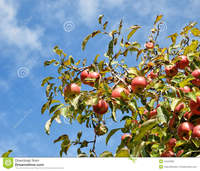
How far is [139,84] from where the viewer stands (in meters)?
2.57

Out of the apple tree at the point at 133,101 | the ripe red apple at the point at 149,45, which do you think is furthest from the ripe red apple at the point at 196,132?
the ripe red apple at the point at 149,45

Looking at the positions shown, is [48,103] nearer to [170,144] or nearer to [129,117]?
[129,117]

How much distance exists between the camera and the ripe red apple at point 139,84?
256cm

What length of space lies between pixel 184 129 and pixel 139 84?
54cm

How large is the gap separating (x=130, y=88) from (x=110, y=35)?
543 millimetres

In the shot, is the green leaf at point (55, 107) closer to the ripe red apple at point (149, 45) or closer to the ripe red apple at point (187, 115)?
the ripe red apple at point (187, 115)

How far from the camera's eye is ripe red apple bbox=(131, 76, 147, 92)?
8.41 feet

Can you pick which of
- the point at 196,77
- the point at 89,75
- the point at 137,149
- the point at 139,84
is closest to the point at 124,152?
the point at 137,149

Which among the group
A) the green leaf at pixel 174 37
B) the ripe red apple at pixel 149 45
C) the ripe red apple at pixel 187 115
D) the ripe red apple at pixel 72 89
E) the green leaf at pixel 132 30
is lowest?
the ripe red apple at pixel 187 115

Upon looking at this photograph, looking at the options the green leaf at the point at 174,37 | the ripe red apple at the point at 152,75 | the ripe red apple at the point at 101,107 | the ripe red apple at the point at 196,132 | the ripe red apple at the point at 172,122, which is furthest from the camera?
the ripe red apple at the point at 152,75

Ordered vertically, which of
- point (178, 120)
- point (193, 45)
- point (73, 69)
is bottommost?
point (178, 120)

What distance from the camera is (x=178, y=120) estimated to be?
2674 millimetres

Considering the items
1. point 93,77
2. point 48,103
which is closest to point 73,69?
point 93,77

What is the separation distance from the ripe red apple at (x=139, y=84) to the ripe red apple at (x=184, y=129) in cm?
47
